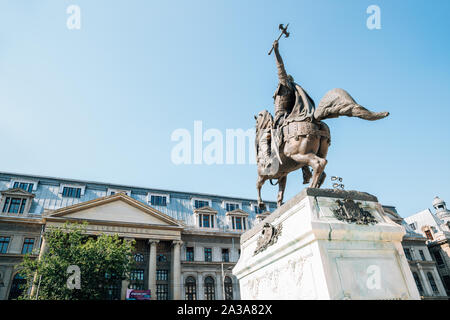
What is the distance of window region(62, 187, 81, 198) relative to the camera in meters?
39.2

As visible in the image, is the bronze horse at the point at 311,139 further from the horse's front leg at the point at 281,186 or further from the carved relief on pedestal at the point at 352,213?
the carved relief on pedestal at the point at 352,213

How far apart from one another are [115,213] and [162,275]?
31.9 feet

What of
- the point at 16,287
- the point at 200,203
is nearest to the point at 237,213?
the point at 200,203

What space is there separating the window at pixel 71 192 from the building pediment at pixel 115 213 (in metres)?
5.81

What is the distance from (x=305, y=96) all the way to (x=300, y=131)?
3.06ft

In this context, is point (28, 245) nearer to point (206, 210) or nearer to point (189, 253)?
point (189, 253)

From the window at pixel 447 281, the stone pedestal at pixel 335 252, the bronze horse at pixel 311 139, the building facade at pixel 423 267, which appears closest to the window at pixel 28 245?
the bronze horse at pixel 311 139

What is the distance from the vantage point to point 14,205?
3475 cm

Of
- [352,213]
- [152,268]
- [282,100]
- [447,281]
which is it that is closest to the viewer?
[352,213]

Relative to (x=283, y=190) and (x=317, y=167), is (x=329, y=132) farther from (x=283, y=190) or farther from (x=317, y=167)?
(x=283, y=190)

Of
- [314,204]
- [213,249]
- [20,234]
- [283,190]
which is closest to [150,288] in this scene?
[213,249]

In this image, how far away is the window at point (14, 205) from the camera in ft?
113

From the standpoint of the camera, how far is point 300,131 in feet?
17.4

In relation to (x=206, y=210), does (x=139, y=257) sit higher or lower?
lower
